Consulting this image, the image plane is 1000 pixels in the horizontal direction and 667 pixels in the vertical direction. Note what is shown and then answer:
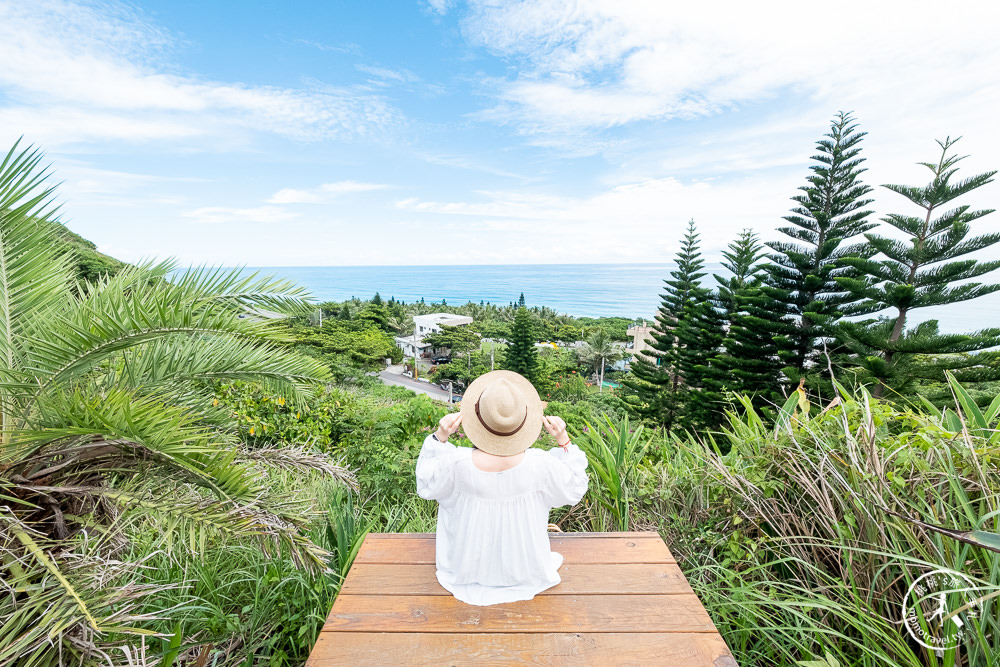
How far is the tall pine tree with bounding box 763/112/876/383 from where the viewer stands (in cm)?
1001

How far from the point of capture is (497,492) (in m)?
1.53

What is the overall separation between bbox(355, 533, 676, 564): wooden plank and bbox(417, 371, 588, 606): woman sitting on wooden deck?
0.16 meters

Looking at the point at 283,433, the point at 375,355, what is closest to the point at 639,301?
the point at 375,355

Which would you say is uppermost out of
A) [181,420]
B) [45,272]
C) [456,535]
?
[45,272]

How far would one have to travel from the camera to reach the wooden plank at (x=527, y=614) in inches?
53.1

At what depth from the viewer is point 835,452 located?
1759 mm

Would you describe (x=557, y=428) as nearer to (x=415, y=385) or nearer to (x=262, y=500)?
(x=262, y=500)

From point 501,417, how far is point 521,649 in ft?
2.09

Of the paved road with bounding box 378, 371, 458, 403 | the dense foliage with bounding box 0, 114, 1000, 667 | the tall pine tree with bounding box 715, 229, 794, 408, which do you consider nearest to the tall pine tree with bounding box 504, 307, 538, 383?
the paved road with bounding box 378, 371, 458, 403

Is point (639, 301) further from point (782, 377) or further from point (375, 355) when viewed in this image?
point (782, 377)

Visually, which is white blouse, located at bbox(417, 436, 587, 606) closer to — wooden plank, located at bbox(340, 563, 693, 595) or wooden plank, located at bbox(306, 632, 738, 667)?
wooden plank, located at bbox(340, 563, 693, 595)

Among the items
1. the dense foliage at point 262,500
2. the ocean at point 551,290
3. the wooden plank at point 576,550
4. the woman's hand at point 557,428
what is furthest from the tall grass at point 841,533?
the ocean at point 551,290

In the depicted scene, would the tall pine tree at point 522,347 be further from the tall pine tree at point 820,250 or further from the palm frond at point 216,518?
the palm frond at point 216,518

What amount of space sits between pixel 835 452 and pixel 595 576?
3.40 ft
